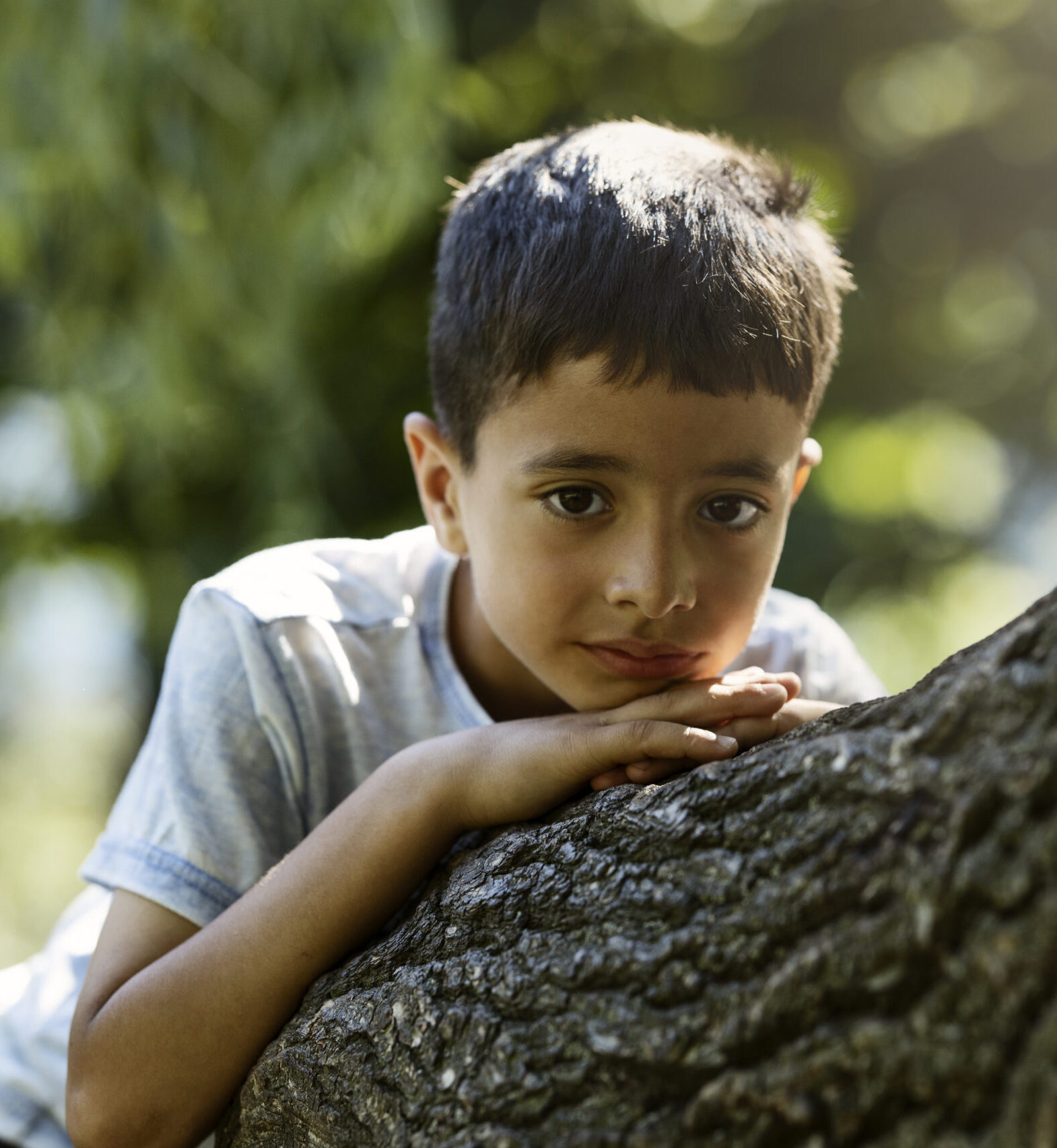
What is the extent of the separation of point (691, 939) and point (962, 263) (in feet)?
16.0

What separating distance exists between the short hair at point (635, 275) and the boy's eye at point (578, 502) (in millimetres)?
133

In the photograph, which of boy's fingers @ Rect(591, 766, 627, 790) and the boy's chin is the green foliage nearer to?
the boy's chin

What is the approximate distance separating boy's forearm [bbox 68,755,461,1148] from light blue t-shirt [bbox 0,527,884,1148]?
173 millimetres

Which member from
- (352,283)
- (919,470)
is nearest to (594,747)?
(352,283)

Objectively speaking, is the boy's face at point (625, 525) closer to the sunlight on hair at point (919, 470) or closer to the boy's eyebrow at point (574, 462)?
the boy's eyebrow at point (574, 462)

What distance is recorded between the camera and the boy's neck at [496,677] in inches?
66.1

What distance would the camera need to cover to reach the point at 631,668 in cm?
130

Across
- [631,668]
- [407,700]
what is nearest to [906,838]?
[631,668]

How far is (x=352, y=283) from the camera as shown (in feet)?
13.8

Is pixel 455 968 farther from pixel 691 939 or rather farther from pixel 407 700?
pixel 407 700

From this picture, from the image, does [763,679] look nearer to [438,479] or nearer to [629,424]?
[629,424]

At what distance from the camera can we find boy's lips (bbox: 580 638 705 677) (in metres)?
1.29

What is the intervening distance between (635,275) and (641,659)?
1.47ft

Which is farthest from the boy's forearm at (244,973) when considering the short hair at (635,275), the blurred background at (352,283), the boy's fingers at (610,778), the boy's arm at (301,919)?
the blurred background at (352,283)
